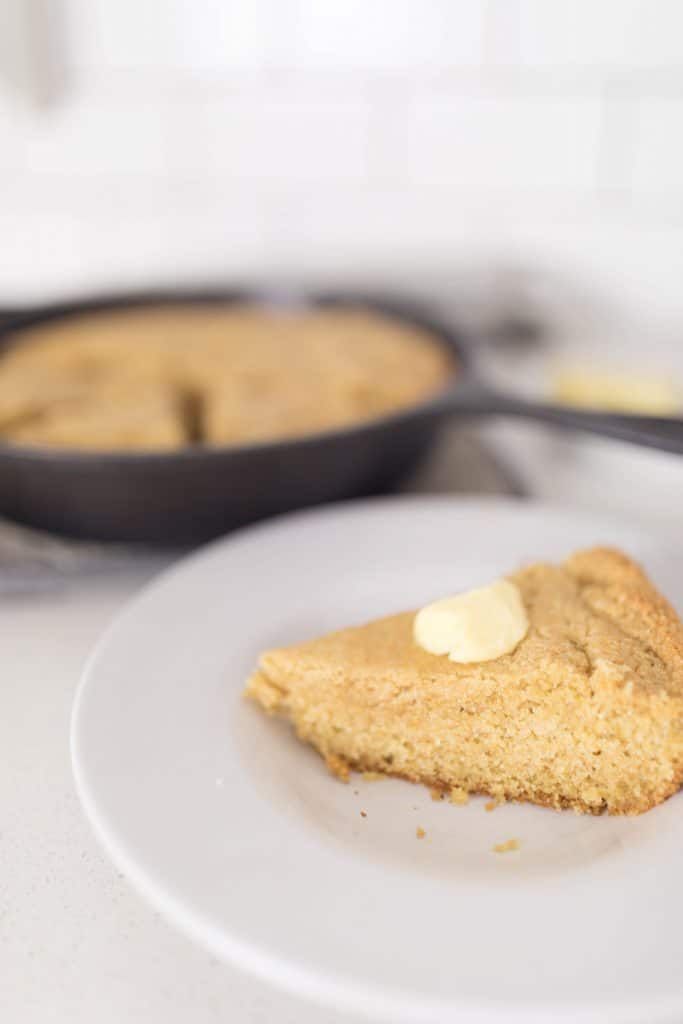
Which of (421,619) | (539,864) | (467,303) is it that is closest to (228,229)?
(467,303)

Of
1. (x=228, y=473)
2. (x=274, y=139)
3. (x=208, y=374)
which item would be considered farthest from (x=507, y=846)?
(x=274, y=139)

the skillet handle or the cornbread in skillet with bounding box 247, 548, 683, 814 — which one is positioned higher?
the skillet handle

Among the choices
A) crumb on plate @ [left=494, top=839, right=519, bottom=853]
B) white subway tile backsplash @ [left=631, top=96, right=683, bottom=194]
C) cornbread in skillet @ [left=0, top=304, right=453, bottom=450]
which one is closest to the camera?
crumb on plate @ [left=494, top=839, right=519, bottom=853]

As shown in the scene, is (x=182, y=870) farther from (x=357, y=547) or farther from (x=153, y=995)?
(x=357, y=547)

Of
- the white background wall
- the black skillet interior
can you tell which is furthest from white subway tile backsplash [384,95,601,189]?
the black skillet interior

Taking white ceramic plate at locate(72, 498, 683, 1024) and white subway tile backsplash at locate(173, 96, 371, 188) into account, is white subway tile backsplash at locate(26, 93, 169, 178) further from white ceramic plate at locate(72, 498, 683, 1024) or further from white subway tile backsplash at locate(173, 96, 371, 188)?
white ceramic plate at locate(72, 498, 683, 1024)
